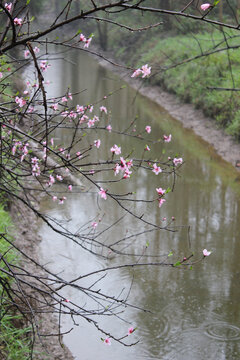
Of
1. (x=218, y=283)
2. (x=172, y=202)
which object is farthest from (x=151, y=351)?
(x=172, y=202)

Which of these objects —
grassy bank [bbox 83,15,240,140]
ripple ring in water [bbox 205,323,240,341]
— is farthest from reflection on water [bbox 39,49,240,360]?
grassy bank [bbox 83,15,240,140]

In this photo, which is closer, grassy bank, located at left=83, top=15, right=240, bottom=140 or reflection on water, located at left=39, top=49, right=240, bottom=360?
reflection on water, located at left=39, top=49, right=240, bottom=360

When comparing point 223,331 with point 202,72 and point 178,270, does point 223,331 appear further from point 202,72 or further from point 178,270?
point 202,72

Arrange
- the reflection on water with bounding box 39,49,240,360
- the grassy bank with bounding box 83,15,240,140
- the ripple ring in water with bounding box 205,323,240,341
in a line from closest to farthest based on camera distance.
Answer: the reflection on water with bounding box 39,49,240,360 → the ripple ring in water with bounding box 205,323,240,341 → the grassy bank with bounding box 83,15,240,140

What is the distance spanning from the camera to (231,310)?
539 cm

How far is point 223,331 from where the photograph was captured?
5.03 meters

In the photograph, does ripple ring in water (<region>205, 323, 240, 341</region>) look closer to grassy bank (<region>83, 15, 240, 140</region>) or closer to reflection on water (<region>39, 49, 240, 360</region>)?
reflection on water (<region>39, 49, 240, 360</region>)

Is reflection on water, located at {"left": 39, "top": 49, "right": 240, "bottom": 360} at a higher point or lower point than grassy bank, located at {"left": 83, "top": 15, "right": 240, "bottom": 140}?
lower

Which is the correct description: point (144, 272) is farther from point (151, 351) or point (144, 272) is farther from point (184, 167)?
point (184, 167)

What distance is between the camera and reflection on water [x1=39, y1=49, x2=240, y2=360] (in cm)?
482

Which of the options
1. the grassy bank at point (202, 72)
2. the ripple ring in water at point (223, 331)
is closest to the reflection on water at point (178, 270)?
the ripple ring in water at point (223, 331)

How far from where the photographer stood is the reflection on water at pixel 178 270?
4.82 metres

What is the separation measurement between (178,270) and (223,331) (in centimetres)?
127

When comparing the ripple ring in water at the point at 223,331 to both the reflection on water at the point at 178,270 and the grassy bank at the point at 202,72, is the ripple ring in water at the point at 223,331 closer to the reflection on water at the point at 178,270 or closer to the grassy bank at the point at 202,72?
the reflection on water at the point at 178,270
